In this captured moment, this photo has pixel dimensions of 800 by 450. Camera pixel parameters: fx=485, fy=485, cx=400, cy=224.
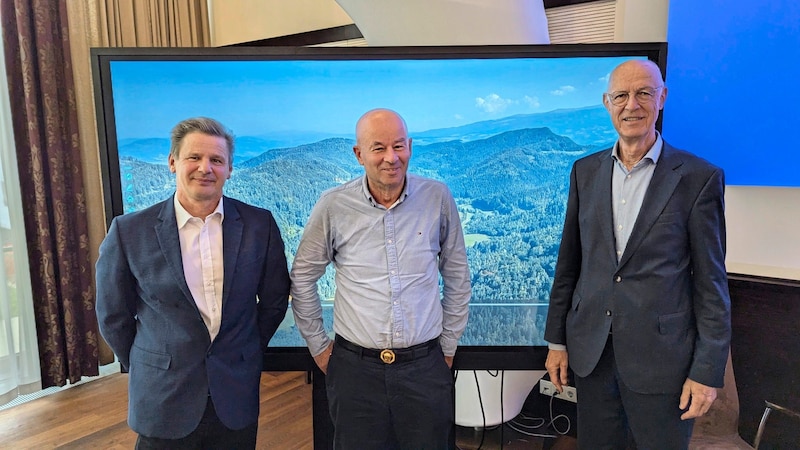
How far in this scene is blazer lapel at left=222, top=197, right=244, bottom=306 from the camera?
139 cm

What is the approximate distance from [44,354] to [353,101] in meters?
2.58

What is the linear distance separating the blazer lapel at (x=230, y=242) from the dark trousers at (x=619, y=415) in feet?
3.69

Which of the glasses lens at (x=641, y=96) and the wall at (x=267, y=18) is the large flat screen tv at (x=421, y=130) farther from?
the wall at (x=267, y=18)

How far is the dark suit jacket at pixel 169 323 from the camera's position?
1351 mm

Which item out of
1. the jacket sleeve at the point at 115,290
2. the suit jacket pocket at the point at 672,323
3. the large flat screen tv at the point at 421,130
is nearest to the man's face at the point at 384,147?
the large flat screen tv at the point at 421,130

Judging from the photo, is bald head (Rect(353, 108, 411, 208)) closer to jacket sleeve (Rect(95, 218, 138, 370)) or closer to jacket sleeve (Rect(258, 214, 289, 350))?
jacket sleeve (Rect(258, 214, 289, 350))

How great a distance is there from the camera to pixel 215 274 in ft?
4.60

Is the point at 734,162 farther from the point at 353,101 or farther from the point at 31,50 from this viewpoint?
the point at 31,50

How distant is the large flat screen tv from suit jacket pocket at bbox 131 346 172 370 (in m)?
0.64

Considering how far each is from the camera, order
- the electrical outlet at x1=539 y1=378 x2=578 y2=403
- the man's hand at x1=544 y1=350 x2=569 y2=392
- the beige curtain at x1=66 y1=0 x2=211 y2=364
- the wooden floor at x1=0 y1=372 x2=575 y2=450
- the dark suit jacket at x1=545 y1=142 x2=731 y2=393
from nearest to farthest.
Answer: the dark suit jacket at x1=545 y1=142 x2=731 y2=393
the man's hand at x1=544 y1=350 x2=569 y2=392
the wooden floor at x1=0 y1=372 x2=575 y2=450
the electrical outlet at x1=539 y1=378 x2=578 y2=403
the beige curtain at x1=66 y1=0 x2=211 y2=364

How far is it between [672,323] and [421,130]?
1.09 meters

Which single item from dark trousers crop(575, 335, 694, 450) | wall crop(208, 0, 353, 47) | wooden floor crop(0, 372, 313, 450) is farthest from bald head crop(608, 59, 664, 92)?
wooden floor crop(0, 372, 313, 450)

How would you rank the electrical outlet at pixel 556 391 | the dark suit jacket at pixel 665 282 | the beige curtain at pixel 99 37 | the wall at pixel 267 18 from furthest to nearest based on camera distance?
the wall at pixel 267 18 < the beige curtain at pixel 99 37 < the electrical outlet at pixel 556 391 < the dark suit jacket at pixel 665 282

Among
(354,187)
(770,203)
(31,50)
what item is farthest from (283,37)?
(770,203)
